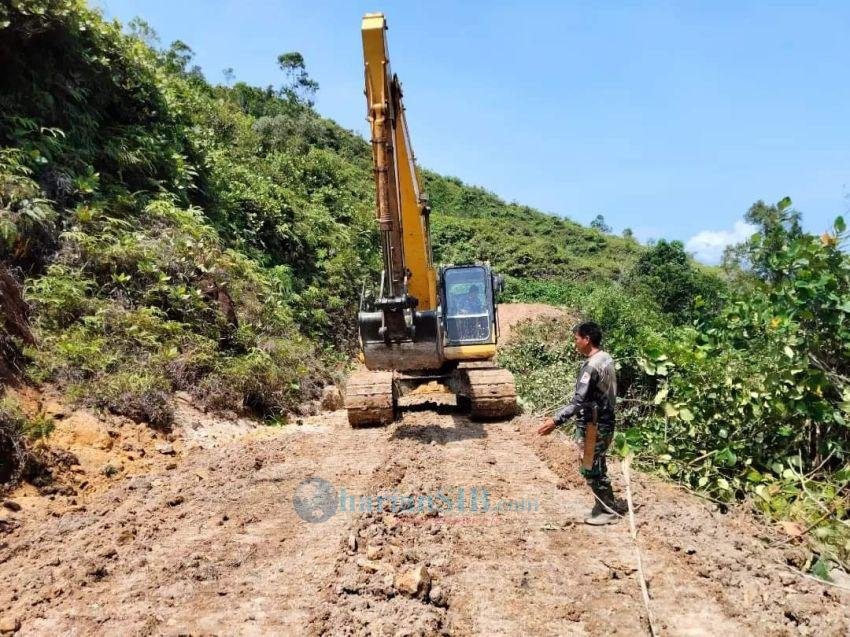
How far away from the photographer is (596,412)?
489 cm

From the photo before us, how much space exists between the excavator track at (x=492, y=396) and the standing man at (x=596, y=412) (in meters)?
3.59

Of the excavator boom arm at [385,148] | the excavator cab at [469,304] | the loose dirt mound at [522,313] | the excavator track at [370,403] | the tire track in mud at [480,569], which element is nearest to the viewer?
the tire track in mud at [480,569]

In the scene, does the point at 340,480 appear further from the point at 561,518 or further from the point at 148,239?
the point at 148,239

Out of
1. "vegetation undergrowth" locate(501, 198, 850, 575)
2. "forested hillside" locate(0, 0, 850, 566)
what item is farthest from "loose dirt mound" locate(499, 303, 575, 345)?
"vegetation undergrowth" locate(501, 198, 850, 575)

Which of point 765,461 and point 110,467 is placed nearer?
point 765,461

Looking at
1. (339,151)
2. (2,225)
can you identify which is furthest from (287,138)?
(2,225)

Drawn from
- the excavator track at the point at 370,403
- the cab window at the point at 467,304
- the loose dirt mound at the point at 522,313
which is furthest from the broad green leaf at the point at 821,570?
the loose dirt mound at the point at 522,313

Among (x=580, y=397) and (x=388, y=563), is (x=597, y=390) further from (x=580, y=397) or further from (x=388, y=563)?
(x=388, y=563)

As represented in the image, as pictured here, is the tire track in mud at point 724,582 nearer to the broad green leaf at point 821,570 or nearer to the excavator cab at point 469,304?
the broad green leaf at point 821,570

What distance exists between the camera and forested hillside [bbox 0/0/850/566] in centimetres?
567

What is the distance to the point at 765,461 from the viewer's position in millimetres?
5879

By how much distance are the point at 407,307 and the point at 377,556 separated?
390 cm

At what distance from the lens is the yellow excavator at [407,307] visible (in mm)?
7227

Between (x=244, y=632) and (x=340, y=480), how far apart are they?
2779 mm
